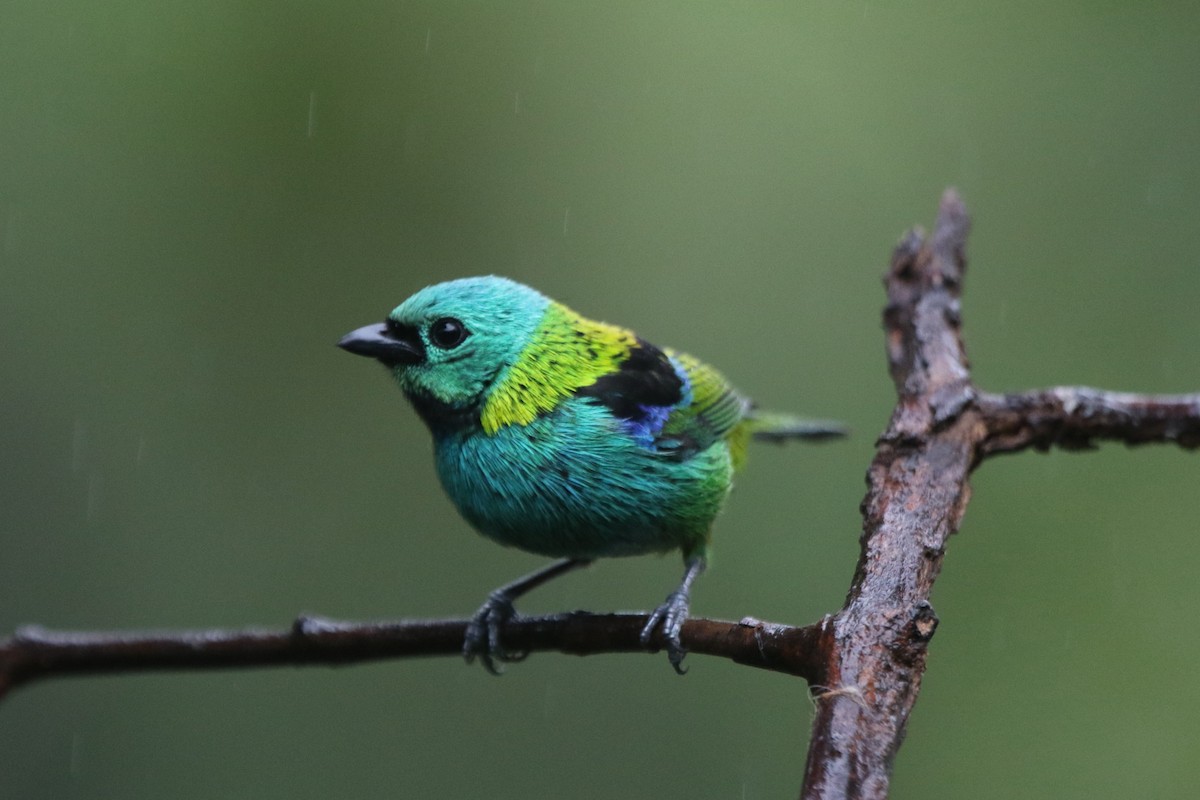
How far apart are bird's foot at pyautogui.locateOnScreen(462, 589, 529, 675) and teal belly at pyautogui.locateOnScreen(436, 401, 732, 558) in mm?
241

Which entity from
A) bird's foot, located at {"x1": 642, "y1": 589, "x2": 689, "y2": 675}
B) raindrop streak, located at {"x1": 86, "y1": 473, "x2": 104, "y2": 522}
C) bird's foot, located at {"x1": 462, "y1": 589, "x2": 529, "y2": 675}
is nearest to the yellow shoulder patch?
bird's foot, located at {"x1": 462, "y1": 589, "x2": 529, "y2": 675}

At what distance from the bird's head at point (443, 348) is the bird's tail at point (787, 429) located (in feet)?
4.55

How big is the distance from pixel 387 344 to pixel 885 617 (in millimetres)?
1809

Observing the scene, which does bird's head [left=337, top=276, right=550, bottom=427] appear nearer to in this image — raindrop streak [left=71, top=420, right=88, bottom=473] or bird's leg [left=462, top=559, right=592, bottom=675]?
bird's leg [left=462, top=559, right=592, bottom=675]

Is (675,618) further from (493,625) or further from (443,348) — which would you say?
(443,348)

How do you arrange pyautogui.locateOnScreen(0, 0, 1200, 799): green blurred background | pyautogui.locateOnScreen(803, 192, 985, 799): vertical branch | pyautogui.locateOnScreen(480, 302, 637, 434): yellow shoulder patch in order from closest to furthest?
pyautogui.locateOnScreen(803, 192, 985, 799): vertical branch, pyautogui.locateOnScreen(480, 302, 637, 434): yellow shoulder patch, pyautogui.locateOnScreen(0, 0, 1200, 799): green blurred background

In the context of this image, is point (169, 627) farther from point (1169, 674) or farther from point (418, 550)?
point (1169, 674)

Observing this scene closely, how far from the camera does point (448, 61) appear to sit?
7.75 metres

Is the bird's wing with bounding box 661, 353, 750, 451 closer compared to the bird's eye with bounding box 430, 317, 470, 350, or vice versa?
the bird's eye with bounding box 430, 317, 470, 350

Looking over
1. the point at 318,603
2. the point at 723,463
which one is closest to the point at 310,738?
the point at 318,603

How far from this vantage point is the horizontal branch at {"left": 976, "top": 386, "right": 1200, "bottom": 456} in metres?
3.54

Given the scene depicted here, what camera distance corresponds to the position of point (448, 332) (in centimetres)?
362

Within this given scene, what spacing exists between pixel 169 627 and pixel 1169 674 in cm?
512

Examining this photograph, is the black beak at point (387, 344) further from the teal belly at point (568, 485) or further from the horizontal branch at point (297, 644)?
the horizontal branch at point (297, 644)
